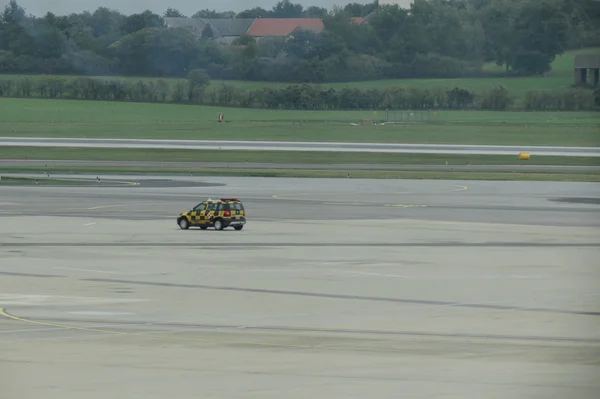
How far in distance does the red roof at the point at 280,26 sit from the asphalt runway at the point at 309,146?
79256mm

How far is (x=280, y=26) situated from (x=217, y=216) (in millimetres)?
29886

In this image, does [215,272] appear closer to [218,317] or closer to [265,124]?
[218,317]

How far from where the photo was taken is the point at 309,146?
92.6 m

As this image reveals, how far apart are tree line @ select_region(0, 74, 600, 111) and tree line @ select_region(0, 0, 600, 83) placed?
5.58m

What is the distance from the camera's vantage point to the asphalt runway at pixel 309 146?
295ft

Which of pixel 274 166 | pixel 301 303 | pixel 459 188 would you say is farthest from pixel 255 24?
pixel 274 166

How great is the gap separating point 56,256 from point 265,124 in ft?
282

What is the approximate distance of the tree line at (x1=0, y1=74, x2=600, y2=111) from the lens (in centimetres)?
6338

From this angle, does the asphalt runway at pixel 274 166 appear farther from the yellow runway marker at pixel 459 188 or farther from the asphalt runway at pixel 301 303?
the asphalt runway at pixel 301 303

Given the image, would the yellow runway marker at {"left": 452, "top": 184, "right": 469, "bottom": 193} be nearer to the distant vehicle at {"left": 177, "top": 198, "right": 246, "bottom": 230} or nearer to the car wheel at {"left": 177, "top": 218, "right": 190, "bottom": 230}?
the distant vehicle at {"left": 177, "top": 198, "right": 246, "bottom": 230}

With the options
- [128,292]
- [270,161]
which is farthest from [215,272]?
[270,161]

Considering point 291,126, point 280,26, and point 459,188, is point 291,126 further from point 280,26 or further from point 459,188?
point 280,26

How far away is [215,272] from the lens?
84.2 ft

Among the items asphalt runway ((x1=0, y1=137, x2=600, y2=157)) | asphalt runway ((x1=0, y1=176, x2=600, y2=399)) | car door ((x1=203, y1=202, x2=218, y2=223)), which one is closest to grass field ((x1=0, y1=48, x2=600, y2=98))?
asphalt runway ((x1=0, y1=137, x2=600, y2=157))
